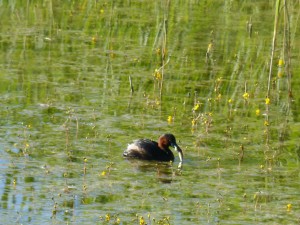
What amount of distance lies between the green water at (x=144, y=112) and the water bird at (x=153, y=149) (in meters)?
0.09

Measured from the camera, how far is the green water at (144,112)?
780 cm

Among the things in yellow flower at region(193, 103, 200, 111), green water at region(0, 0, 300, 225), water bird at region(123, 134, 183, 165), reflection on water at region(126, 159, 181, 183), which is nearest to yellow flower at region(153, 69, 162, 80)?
green water at region(0, 0, 300, 225)

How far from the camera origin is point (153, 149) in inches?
360

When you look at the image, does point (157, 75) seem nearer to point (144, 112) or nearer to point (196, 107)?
point (144, 112)

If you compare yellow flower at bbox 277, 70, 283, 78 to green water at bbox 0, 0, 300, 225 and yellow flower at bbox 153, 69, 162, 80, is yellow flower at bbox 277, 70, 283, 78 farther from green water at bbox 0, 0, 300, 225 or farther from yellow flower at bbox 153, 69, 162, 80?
yellow flower at bbox 153, 69, 162, 80

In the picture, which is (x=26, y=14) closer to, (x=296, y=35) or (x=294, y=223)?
(x=296, y=35)


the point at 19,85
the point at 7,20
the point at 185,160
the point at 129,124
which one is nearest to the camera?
the point at 185,160

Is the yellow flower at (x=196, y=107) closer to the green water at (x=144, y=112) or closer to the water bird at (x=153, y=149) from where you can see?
the green water at (x=144, y=112)

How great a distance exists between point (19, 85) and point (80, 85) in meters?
0.67

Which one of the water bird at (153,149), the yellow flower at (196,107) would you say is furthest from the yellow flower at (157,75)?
the water bird at (153,149)

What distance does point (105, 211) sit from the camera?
7477 mm

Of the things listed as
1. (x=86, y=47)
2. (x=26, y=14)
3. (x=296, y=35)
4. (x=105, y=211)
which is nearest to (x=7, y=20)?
(x=26, y=14)

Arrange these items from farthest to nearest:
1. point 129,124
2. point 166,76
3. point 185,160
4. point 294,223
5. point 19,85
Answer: point 166,76 < point 19,85 < point 129,124 < point 185,160 < point 294,223

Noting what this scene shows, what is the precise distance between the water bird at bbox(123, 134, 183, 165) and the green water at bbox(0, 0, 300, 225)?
0.29 ft
